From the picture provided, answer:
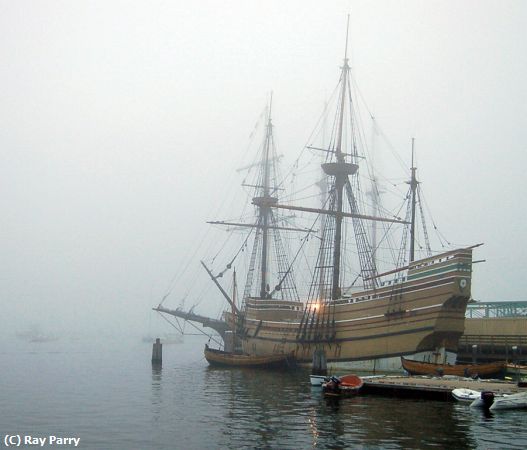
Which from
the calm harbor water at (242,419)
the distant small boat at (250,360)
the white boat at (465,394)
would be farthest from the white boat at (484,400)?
the distant small boat at (250,360)

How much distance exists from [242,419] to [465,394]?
1134 centimetres

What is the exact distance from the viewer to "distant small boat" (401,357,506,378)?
40969mm

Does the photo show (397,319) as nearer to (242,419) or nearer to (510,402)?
(510,402)

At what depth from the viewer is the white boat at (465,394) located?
31.5 meters

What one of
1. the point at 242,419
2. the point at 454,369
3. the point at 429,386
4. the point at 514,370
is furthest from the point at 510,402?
the point at 514,370

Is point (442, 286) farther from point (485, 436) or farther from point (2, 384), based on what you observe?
point (2, 384)

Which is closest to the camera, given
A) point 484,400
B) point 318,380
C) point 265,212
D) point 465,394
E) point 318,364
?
point 484,400

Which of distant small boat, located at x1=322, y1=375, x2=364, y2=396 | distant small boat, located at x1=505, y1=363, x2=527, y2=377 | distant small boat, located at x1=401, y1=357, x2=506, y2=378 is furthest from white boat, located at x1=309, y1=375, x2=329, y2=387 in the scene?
distant small boat, located at x1=505, y1=363, x2=527, y2=377

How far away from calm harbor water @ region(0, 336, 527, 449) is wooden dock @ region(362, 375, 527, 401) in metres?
1.13

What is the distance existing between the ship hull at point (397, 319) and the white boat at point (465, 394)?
39.6ft

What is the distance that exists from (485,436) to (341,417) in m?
6.60

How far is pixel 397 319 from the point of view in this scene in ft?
155

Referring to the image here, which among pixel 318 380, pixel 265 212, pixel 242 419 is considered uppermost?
pixel 265 212

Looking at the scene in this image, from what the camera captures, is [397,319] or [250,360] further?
[250,360]
